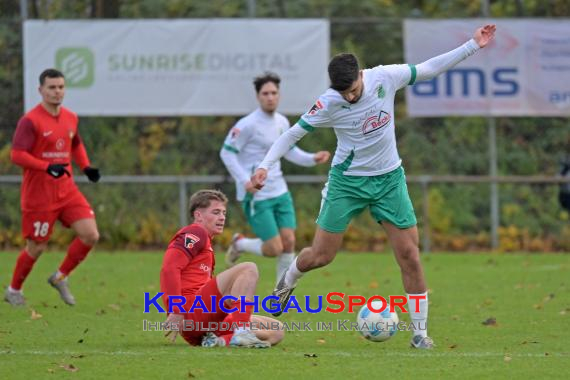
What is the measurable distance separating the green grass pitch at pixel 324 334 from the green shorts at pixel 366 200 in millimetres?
866

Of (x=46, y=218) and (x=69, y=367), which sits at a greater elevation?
(x=46, y=218)

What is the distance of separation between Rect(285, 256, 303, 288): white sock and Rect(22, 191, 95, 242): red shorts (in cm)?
281

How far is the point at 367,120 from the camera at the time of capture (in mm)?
7621

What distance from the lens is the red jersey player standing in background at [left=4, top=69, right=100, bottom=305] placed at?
1027cm

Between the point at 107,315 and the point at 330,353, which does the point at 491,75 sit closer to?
the point at 107,315

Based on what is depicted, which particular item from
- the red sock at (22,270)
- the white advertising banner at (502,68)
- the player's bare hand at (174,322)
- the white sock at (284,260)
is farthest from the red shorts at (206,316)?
the white advertising banner at (502,68)

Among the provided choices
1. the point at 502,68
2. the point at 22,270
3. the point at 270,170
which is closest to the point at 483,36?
the point at 270,170

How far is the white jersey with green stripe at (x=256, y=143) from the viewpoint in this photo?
11188 mm

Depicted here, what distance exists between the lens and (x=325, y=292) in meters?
11.4

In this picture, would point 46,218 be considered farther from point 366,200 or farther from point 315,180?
point 315,180

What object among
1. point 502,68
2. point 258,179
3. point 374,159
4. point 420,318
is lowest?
point 420,318

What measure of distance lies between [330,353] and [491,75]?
8.86 meters

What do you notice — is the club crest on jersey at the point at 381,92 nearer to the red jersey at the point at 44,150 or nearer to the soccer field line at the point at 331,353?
the soccer field line at the point at 331,353

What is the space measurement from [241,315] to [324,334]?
1.33 metres
